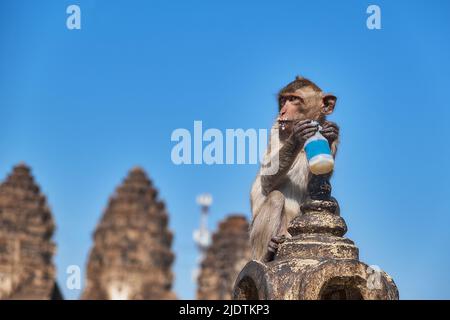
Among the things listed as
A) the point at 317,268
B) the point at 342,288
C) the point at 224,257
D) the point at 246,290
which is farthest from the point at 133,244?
the point at 317,268

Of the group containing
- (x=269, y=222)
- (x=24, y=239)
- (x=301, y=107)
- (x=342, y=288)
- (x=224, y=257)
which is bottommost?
(x=342, y=288)

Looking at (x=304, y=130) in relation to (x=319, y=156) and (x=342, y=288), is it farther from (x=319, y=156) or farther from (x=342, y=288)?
(x=342, y=288)

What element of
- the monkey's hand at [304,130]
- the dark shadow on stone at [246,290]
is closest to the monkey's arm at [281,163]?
the monkey's hand at [304,130]

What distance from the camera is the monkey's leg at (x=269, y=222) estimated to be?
7.66 meters

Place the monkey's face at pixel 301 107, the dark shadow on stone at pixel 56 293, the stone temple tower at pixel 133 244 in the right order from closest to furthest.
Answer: the monkey's face at pixel 301 107
the dark shadow on stone at pixel 56 293
the stone temple tower at pixel 133 244

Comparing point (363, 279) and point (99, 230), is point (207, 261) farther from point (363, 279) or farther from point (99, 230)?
point (363, 279)

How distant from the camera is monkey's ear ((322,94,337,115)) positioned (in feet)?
25.2

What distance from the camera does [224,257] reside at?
36.6m

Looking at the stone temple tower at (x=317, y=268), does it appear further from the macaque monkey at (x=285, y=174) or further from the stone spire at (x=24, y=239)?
the stone spire at (x=24, y=239)

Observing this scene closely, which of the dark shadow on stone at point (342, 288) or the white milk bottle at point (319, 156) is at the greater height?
the white milk bottle at point (319, 156)

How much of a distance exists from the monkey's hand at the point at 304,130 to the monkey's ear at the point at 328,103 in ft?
1.90

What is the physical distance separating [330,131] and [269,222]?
905 mm

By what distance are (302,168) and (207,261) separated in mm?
29776
